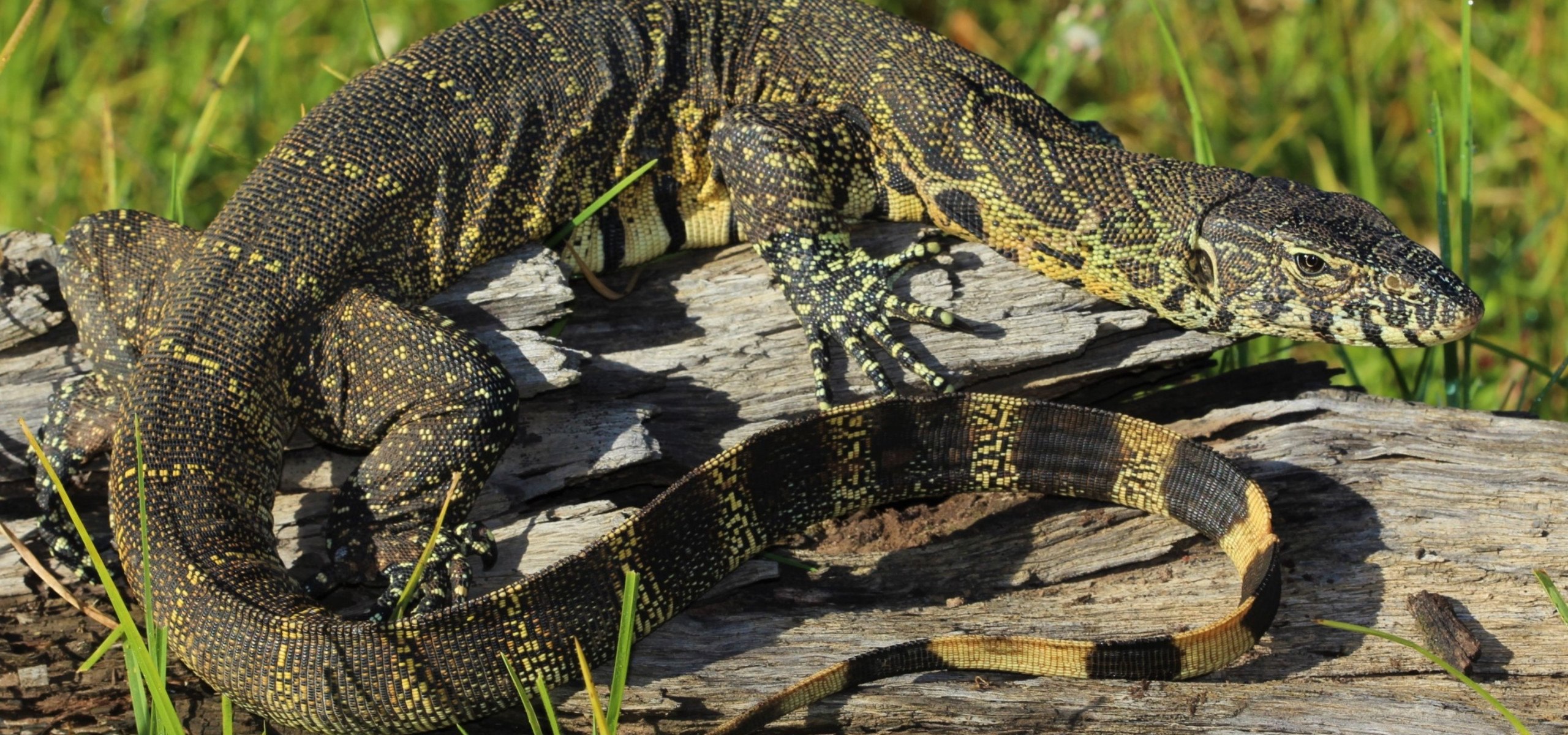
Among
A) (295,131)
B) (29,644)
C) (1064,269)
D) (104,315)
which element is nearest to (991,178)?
(1064,269)

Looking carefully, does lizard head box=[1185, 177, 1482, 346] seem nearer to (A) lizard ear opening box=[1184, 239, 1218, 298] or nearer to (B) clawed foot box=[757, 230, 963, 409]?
(A) lizard ear opening box=[1184, 239, 1218, 298]

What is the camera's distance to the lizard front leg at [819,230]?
22.0 ft

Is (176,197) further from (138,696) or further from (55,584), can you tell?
(138,696)

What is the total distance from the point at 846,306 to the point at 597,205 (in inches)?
52.1

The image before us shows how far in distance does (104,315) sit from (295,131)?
1.24 meters

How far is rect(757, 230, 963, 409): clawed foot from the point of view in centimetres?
668

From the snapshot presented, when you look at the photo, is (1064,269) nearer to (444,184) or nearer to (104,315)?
(444,184)

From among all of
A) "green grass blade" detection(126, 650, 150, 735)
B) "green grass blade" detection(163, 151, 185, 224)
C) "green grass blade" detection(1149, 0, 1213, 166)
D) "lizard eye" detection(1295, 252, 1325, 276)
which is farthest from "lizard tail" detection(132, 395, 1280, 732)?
"green grass blade" detection(163, 151, 185, 224)

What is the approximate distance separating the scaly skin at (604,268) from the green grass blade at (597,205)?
0.07 meters

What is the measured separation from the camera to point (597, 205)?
22.2 feet

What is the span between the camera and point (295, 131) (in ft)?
21.9

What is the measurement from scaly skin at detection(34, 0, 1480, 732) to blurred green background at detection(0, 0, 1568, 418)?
232 centimetres

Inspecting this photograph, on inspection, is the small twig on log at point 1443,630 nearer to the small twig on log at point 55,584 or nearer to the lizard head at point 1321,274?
the lizard head at point 1321,274

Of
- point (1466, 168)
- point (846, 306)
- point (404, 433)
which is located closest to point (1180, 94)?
point (1466, 168)
